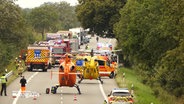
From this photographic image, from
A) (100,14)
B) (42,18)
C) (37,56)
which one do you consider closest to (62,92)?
(37,56)

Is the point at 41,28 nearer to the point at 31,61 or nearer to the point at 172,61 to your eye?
the point at 31,61

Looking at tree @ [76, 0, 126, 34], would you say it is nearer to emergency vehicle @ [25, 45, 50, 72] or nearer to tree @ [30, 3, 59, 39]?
emergency vehicle @ [25, 45, 50, 72]

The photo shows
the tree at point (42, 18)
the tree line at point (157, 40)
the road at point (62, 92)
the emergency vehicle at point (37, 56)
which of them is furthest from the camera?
the tree at point (42, 18)

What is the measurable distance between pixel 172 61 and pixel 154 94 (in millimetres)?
5180

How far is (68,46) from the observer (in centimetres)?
7950

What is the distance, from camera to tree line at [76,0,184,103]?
136 ft

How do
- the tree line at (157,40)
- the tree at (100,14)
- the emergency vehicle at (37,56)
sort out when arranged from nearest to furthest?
1. the tree line at (157,40)
2. the emergency vehicle at (37,56)
3. the tree at (100,14)

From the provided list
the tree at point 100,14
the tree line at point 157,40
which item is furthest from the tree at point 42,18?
the tree line at point 157,40

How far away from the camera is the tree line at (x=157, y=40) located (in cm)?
4138

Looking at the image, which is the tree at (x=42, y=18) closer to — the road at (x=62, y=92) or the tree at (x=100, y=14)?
the tree at (x=100, y=14)

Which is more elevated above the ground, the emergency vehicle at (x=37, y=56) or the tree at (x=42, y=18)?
the tree at (x=42, y=18)

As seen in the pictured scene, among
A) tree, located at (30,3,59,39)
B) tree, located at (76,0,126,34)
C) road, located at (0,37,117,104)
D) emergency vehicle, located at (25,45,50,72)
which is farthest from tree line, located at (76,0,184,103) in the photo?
tree, located at (30,3,59,39)

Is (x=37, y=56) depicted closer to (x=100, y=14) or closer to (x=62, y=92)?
(x=62, y=92)

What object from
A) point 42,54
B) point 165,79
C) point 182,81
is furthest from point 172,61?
point 42,54
